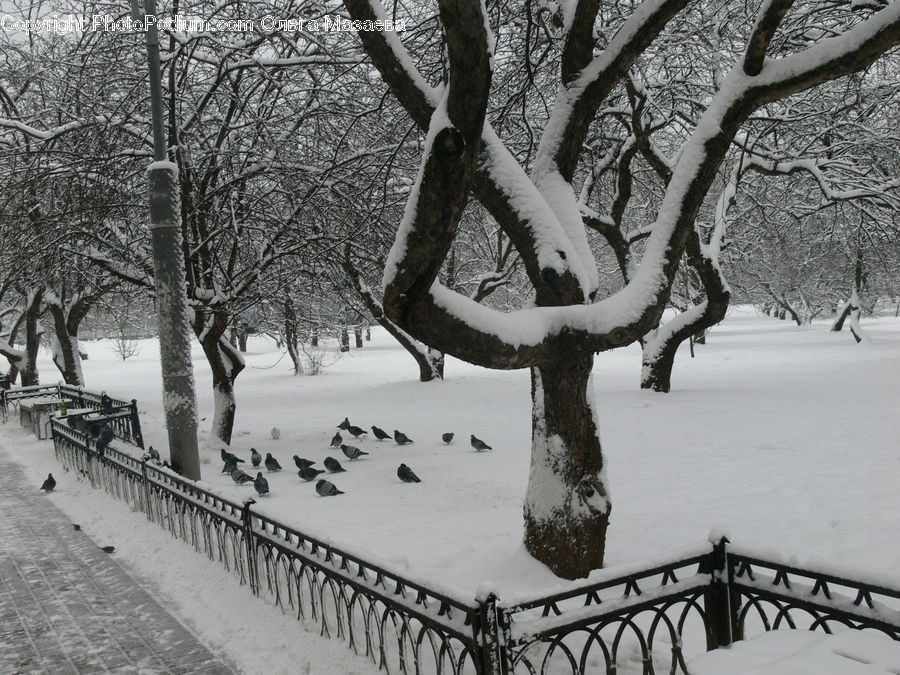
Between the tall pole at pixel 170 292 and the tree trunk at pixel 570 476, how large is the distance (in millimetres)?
4087

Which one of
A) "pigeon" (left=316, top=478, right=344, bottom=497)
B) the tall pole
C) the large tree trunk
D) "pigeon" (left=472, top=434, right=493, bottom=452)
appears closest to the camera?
the tall pole

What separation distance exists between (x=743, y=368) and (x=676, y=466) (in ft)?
46.2

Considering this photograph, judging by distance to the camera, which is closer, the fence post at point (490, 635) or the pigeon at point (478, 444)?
the fence post at point (490, 635)

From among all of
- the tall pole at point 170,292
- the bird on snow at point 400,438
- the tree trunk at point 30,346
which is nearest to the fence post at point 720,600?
the tall pole at point 170,292

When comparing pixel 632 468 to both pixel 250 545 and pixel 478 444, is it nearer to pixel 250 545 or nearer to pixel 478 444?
pixel 478 444

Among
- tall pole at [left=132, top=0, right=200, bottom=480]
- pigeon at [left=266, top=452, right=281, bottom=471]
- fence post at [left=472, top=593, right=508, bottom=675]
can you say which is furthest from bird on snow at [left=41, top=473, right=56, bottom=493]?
fence post at [left=472, top=593, right=508, bottom=675]

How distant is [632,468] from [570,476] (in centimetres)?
485

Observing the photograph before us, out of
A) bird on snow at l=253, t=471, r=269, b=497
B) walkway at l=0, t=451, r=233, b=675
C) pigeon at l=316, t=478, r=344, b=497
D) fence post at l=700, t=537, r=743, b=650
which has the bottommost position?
walkway at l=0, t=451, r=233, b=675

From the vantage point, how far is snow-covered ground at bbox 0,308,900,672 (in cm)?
646

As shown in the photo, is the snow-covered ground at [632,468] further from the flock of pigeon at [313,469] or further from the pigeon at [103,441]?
the pigeon at [103,441]

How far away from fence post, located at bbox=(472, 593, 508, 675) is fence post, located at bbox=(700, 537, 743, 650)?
4.46 feet

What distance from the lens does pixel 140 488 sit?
27.2 ft

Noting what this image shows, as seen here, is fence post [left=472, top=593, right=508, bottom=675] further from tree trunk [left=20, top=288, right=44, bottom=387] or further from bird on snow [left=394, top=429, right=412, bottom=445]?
tree trunk [left=20, top=288, right=44, bottom=387]

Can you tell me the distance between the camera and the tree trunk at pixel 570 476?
5.50m
